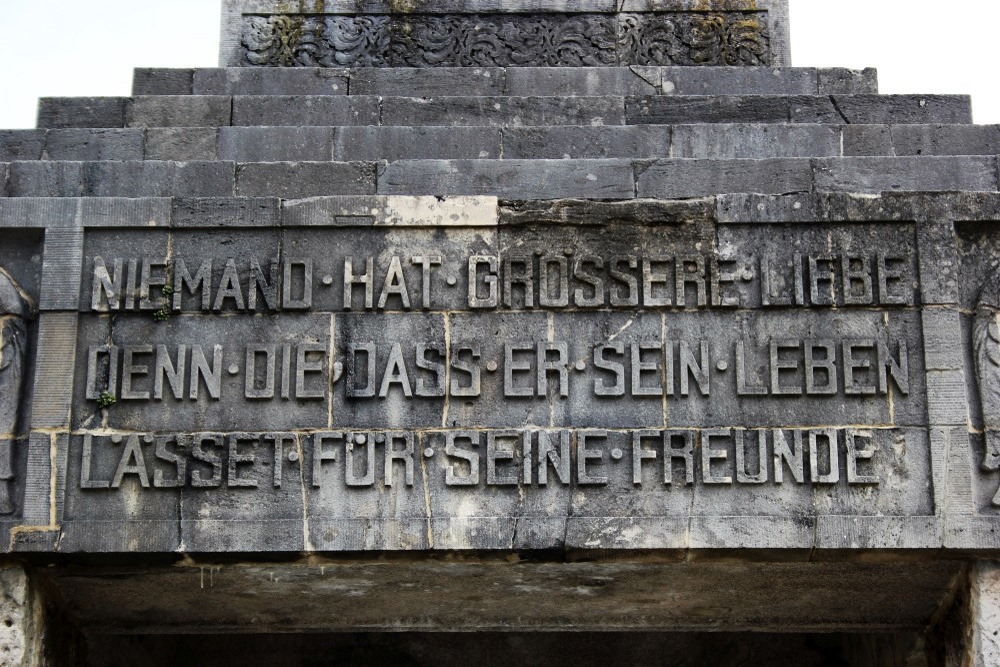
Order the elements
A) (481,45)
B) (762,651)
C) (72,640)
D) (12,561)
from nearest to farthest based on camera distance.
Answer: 1. (12,561)
2. (72,640)
3. (481,45)
4. (762,651)

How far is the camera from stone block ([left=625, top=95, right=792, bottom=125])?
926 centimetres

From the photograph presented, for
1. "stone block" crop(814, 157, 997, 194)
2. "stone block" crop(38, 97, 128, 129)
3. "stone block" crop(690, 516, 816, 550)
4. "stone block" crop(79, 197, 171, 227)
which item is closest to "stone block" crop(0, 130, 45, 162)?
"stone block" crop(38, 97, 128, 129)

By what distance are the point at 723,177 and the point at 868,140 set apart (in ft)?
3.23

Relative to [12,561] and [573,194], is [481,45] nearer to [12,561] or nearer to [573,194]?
[573,194]

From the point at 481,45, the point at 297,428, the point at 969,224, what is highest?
the point at 481,45

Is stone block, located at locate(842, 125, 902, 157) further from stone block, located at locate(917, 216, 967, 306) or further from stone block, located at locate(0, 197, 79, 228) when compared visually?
stone block, located at locate(0, 197, 79, 228)

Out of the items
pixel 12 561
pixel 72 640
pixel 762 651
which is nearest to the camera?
pixel 12 561

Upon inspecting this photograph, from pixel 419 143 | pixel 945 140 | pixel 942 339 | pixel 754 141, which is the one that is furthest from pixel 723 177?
pixel 419 143

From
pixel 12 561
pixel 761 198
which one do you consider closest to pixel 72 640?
pixel 12 561

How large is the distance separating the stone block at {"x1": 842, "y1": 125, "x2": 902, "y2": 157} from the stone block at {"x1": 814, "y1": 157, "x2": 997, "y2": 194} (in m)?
0.18

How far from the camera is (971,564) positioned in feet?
27.7

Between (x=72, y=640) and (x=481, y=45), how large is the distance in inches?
185

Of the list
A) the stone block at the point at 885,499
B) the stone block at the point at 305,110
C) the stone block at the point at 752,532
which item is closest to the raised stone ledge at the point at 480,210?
the stone block at the point at 305,110

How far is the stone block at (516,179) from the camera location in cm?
877
